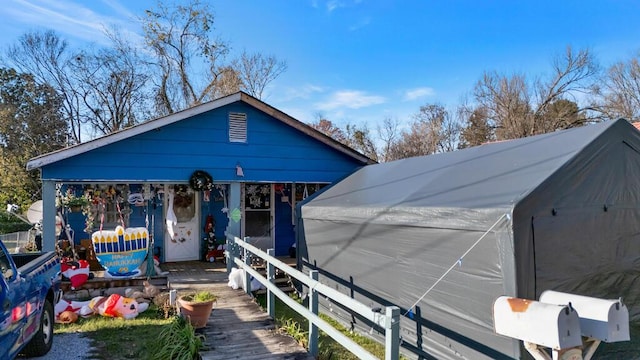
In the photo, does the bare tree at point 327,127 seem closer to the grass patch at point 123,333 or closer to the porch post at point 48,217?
the porch post at point 48,217

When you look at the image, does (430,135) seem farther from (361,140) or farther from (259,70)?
(259,70)

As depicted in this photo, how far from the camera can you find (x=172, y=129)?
900 cm

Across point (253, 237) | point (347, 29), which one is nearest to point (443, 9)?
point (347, 29)

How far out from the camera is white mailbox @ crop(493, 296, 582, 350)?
2586mm

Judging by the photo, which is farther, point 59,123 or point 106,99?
point 106,99

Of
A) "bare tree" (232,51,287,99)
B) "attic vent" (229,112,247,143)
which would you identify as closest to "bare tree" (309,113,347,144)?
"bare tree" (232,51,287,99)

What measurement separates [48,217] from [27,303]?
435 centimetres

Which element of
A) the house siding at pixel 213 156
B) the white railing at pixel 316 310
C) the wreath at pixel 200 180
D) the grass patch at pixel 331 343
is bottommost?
the grass patch at pixel 331 343

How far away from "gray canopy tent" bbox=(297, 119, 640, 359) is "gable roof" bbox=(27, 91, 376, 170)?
13.8ft

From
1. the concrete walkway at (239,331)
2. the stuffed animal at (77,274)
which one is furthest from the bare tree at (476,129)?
the stuffed animal at (77,274)

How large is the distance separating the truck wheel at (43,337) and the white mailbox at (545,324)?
5.11m

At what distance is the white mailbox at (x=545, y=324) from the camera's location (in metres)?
2.59

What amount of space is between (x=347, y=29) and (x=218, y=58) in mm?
10622

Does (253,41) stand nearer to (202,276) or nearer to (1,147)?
(1,147)
